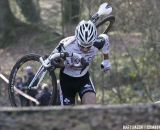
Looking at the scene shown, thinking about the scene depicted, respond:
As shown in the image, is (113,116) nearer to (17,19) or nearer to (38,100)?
(38,100)

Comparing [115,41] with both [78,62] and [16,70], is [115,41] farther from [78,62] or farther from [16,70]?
[78,62]

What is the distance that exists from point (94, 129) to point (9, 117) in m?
0.54

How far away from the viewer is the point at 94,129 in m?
3.84

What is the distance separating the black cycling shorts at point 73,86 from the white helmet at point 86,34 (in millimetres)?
752

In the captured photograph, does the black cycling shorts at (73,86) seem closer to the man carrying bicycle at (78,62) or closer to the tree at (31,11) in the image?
A: the man carrying bicycle at (78,62)

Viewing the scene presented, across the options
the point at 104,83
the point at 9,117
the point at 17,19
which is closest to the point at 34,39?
the point at 17,19

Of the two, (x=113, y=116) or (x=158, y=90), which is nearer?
(x=113, y=116)

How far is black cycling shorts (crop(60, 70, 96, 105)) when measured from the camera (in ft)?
31.1

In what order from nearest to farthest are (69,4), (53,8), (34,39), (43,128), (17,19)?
(43,128)
(69,4)
(34,39)
(17,19)
(53,8)

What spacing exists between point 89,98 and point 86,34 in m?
1.01

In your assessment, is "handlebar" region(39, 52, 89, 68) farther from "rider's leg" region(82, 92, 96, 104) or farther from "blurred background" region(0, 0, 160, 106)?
"blurred background" region(0, 0, 160, 106)

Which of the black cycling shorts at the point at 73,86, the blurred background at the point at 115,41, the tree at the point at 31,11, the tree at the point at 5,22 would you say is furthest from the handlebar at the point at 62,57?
the tree at the point at 31,11

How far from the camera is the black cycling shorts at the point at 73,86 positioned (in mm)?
9477

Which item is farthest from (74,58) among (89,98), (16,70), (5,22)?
(5,22)
